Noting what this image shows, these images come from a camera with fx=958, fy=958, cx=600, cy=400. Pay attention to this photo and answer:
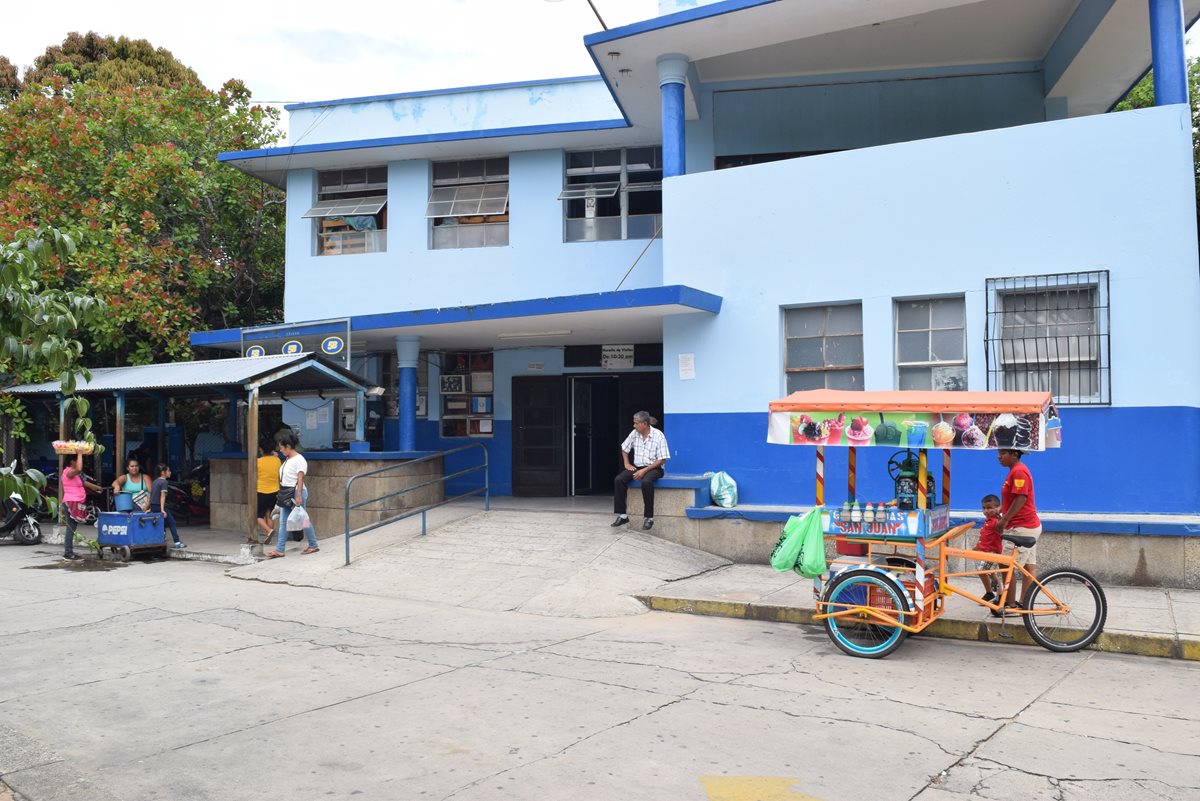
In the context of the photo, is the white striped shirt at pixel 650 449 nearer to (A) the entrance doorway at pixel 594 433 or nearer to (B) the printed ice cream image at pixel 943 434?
(A) the entrance doorway at pixel 594 433

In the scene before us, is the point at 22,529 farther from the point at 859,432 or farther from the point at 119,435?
the point at 859,432

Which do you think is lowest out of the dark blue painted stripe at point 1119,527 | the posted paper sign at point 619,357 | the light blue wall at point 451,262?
the dark blue painted stripe at point 1119,527

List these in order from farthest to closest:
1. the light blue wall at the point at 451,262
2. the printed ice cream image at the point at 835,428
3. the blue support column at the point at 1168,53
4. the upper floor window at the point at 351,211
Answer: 1. the upper floor window at the point at 351,211
2. the light blue wall at the point at 451,262
3. the blue support column at the point at 1168,53
4. the printed ice cream image at the point at 835,428

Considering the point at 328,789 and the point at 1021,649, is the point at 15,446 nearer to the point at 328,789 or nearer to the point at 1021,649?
the point at 328,789

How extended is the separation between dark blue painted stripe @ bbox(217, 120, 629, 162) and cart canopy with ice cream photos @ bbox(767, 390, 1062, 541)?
8792mm

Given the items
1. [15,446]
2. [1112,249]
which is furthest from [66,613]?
[1112,249]

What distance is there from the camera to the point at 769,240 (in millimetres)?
12516

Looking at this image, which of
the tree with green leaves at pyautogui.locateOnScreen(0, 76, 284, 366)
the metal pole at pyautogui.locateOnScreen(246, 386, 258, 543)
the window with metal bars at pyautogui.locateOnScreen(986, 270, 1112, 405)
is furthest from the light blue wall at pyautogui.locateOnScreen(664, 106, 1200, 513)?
the tree with green leaves at pyautogui.locateOnScreen(0, 76, 284, 366)

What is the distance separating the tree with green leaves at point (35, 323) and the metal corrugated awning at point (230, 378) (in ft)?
30.4

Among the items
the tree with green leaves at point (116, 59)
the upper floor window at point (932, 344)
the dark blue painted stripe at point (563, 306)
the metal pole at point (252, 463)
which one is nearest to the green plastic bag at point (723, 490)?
the dark blue painted stripe at point (563, 306)

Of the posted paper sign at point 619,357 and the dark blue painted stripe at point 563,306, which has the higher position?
the dark blue painted stripe at point 563,306

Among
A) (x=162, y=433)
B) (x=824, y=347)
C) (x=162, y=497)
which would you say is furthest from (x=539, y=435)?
(x=162, y=433)

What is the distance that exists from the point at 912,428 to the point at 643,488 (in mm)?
5181

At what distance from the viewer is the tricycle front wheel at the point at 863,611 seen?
765cm
